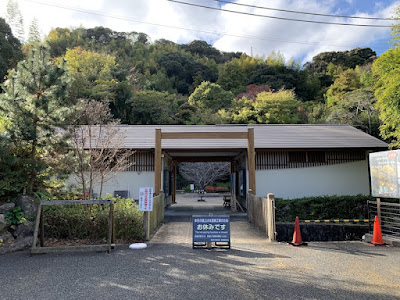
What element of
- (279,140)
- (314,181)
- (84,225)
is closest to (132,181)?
(84,225)

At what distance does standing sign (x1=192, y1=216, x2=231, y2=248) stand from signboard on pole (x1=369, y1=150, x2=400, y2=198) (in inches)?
179

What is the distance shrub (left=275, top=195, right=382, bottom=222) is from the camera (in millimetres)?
10969

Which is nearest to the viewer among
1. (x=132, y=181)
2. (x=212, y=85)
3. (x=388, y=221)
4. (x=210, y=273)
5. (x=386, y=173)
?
(x=210, y=273)

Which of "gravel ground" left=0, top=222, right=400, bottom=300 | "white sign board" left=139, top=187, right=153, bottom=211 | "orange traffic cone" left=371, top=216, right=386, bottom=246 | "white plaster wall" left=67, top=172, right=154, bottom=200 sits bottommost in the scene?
"gravel ground" left=0, top=222, right=400, bottom=300

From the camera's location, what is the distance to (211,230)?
23.6ft

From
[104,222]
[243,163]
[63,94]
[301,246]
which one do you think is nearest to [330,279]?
[301,246]

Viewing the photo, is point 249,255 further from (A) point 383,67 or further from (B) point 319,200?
(A) point 383,67

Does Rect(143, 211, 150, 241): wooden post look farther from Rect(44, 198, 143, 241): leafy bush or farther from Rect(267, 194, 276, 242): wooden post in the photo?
Rect(267, 194, 276, 242): wooden post

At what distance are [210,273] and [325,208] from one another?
24.4 feet

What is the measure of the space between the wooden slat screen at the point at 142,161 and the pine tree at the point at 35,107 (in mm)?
6606

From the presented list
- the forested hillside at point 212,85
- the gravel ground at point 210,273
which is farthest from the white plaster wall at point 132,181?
the gravel ground at point 210,273

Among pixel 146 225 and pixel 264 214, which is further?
pixel 264 214

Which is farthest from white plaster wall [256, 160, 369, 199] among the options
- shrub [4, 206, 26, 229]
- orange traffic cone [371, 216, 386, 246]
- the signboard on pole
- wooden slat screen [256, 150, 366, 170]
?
shrub [4, 206, 26, 229]

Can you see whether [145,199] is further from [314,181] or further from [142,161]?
[314,181]
